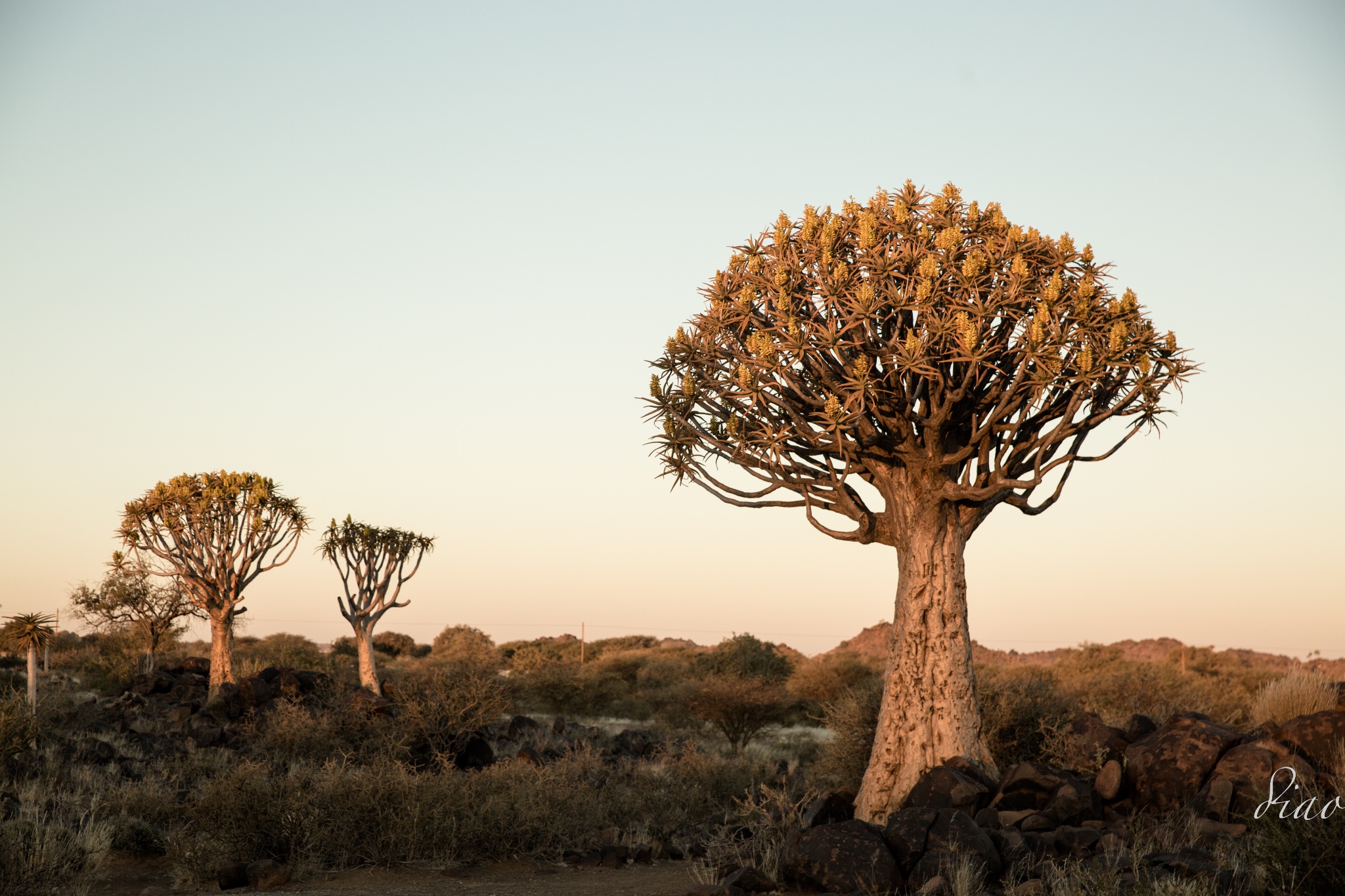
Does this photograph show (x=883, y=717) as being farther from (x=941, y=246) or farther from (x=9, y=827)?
(x=9, y=827)

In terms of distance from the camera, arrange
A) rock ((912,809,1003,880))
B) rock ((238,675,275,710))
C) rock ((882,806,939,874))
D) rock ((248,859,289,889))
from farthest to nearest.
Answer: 1. rock ((238,675,275,710))
2. rock ((248,859,289,889))
3. rock ((882,806,939,874))
4. rock ((912,809,1003,880))

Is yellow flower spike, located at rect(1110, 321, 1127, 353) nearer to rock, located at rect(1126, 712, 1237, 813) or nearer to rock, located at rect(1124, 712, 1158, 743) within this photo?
rock, located at rect(1126, 712, 1237, 813)

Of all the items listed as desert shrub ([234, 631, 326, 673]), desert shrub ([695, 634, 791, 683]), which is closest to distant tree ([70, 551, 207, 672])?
desert shrub ([234, 631, 326, 673])

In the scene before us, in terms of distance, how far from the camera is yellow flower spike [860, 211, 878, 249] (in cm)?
1089

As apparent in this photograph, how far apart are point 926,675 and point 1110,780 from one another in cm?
198

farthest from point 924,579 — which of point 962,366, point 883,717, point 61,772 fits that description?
point 61,772

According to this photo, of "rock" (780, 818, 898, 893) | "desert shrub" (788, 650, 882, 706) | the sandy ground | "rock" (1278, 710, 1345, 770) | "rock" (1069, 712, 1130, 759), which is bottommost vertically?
"desert shrub" (788, 650, 882, 706)

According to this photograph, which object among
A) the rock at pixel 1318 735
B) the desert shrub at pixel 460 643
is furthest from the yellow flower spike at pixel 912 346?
the desert shrub at pixel 460 643

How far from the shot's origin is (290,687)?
65.2ft

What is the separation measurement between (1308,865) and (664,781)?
8610 millimetres

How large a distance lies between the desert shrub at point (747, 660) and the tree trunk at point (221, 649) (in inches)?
561

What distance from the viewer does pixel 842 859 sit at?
823 centimetres

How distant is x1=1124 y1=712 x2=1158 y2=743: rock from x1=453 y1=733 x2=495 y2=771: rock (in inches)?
357

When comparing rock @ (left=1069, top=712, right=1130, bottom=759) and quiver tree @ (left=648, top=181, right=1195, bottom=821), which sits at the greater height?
quiver tree @ (left=648, top=181, right=1195, bottom=821)
